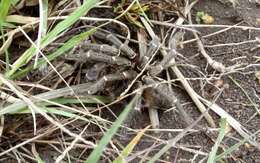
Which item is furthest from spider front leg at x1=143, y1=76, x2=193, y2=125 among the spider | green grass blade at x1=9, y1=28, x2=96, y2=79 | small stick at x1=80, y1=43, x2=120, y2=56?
green grass blade at x1=9, y1=28, x2=96, y2=79

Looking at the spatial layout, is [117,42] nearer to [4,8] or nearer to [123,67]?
[123,67]

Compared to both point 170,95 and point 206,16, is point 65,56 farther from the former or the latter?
point 206,16

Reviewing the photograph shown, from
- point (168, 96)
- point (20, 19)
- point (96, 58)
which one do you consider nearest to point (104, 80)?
point (96, 58)

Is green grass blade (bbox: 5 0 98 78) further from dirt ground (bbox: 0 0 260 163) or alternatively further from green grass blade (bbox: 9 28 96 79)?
dirt ground (bbox: 0 0 260 163)

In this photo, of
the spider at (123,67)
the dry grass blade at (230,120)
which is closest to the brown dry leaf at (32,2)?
the spider at (123,67)

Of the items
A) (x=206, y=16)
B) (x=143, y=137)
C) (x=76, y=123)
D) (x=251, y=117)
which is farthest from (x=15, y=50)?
(x=251, y=117)

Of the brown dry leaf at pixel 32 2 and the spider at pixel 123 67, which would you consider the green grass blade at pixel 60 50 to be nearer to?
the spider at pixel 123 67
